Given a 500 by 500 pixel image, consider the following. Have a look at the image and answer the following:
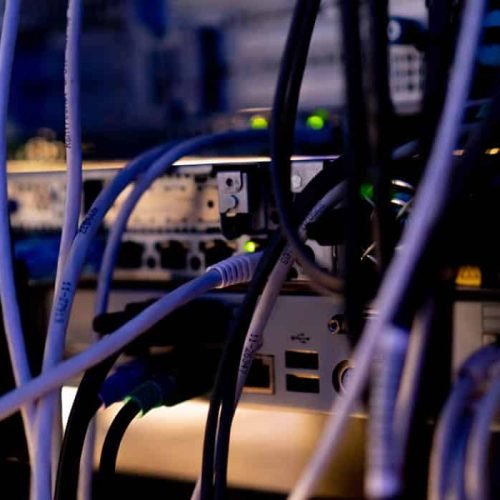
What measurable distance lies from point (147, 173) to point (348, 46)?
0.23 meters

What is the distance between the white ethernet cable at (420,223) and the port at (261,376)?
229 millimetres

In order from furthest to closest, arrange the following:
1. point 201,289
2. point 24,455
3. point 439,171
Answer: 1. point 24,455
2. point 201,289
3. point 439,171

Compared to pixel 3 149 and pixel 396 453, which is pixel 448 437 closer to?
pixel 396 453

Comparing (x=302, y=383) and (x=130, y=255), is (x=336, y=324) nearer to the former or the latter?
(x=302, y=383)

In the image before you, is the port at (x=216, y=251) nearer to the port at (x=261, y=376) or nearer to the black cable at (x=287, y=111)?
the port at (x=261, y=376)

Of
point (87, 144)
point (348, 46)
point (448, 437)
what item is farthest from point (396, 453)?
point (87, 144)

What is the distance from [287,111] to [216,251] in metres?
0.19

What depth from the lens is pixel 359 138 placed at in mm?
298

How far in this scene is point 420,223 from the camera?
0.85 feet

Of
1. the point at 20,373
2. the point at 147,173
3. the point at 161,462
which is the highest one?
the point at 147,173

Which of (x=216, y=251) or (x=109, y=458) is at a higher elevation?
(x=216, y=251)

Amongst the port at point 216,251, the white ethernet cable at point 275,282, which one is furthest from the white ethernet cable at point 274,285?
the port at point 216,251

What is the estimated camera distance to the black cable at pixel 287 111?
0.33 metres

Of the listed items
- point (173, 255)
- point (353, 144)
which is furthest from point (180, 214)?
point (353, 144)
